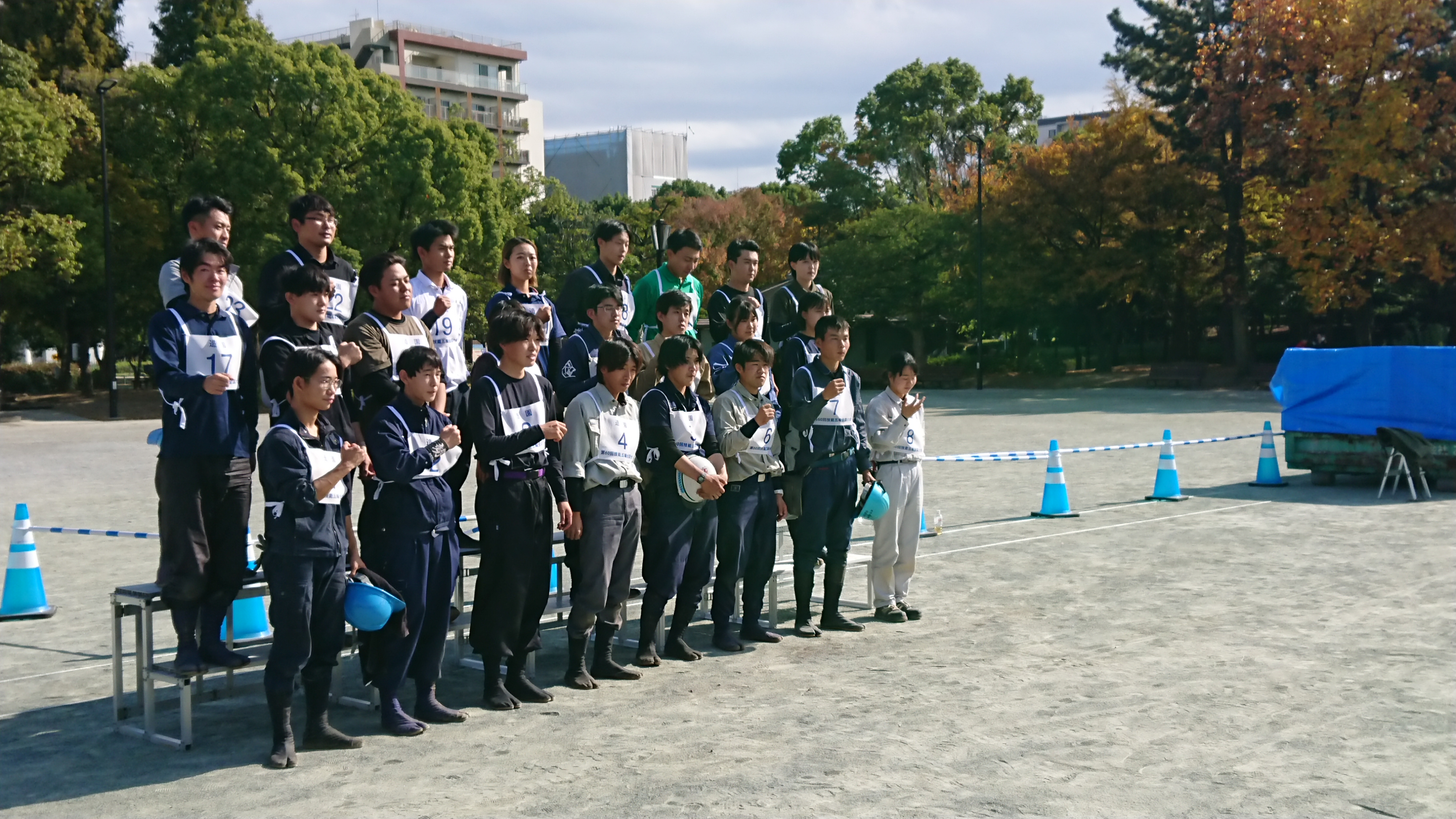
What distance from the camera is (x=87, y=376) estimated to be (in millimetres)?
43500

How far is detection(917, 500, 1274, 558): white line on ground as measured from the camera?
441 inches

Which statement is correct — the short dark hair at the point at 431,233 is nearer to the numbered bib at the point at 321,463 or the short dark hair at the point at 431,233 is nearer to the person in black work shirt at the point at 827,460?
the numbered bib at the point at 321,463

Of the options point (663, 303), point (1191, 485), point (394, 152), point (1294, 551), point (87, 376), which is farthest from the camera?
point (87, 376)

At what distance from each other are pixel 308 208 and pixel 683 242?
2529mm

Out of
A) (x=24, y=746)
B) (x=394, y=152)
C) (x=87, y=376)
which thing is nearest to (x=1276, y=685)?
(x=24, y=746)

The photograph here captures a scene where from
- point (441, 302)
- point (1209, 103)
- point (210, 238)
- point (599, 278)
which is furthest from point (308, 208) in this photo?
point (1209, 103)

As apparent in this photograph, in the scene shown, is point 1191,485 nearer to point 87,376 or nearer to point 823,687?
point 823,687

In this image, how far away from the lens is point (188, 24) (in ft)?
→ 156

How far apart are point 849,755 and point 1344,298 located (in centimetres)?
3814

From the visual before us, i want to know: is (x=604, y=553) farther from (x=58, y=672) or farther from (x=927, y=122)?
(x=927, y=122)

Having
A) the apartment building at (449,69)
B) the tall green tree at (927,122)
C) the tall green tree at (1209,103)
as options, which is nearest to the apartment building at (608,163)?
the apartment building at (449,69)

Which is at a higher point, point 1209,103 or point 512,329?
point 1209,103

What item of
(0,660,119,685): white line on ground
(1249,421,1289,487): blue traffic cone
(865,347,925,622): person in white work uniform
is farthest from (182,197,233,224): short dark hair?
(1249,421,1289,487): blue traffic cone

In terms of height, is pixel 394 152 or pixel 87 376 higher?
pixel 394 152
